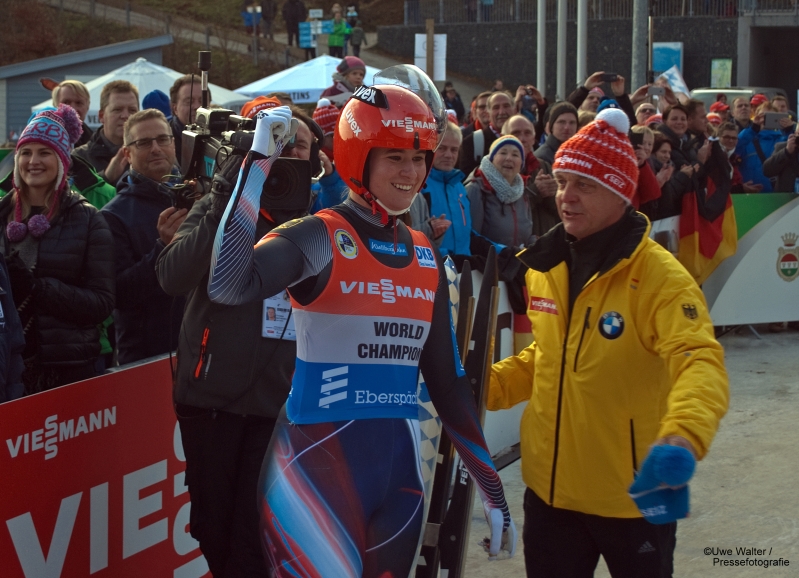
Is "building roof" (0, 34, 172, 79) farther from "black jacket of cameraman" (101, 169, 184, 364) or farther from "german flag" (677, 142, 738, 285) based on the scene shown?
"black jacket of cameraman" (101, 169, 184, 364)

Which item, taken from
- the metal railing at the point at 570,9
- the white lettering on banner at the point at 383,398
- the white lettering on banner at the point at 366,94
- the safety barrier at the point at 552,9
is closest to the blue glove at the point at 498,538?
the white lettering on banner at the point at 383,398

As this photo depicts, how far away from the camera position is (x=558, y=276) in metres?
3.28

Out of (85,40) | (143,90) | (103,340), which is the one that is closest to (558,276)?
(103,340)

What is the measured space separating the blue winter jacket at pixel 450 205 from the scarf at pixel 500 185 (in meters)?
0.36

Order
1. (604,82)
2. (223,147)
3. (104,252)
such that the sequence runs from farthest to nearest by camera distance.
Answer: (604,82)
(104,252)
(223,147)

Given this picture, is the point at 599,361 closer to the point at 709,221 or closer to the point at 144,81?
the point at 709,221

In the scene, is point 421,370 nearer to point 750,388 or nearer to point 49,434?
point 49,434

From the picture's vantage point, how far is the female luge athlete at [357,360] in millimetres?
2750

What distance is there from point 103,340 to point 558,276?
7.04 feet

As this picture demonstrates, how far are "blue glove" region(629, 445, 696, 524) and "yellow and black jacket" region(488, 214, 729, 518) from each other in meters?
0.37

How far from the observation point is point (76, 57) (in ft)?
83.6

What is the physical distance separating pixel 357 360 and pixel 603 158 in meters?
1.05

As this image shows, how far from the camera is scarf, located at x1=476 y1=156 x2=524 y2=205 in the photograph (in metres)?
6.39

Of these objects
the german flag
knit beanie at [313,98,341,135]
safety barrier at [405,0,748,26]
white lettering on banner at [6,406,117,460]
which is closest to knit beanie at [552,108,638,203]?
white lettering on banner at [6,406,117,460]
